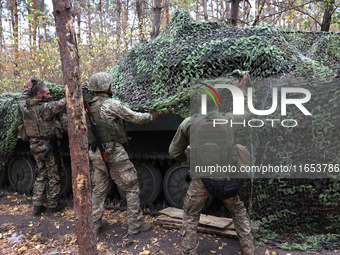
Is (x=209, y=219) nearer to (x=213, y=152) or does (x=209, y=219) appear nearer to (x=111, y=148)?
(x=213, y=152)

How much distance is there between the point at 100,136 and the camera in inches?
174

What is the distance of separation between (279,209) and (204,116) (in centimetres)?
168

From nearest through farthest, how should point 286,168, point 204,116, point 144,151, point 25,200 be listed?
point 204,116, point 286,168, point 144,151, point 25,200

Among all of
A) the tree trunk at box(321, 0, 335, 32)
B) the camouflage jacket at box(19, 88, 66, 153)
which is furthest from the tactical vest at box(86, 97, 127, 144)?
the tree trunk at box(321, 0, 335, 32)

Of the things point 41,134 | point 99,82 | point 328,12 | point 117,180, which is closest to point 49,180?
point 41,134

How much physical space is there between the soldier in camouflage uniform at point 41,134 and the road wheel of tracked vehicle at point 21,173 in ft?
4.69

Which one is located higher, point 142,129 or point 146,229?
point 142,129

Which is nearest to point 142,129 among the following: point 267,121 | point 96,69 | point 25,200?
point 267,121

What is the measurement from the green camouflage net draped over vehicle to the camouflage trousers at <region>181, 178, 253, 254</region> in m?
0.52

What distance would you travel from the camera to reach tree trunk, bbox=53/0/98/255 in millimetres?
2889

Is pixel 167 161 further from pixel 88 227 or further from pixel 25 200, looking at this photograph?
pixel 25 200

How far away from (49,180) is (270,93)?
407 centimetres

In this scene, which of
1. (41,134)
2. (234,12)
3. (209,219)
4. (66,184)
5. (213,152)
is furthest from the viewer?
(234,12)

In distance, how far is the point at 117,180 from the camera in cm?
466
